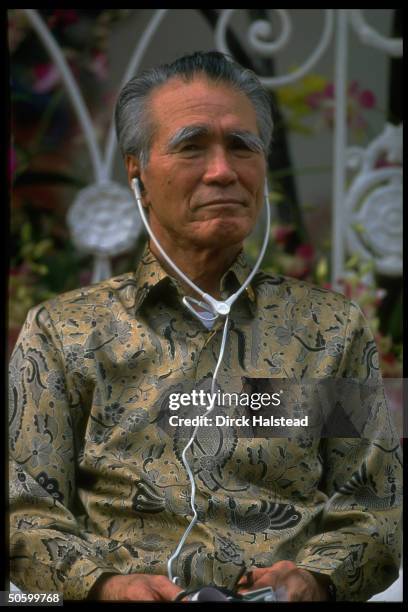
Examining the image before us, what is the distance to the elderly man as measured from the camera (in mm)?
2080

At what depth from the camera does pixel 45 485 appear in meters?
2.12

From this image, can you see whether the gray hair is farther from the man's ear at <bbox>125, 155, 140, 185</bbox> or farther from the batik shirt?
the batik shirt

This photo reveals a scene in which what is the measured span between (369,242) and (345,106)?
426 mm

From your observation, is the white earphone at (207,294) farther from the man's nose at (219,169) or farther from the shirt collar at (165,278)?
the man's nose at (219,169)

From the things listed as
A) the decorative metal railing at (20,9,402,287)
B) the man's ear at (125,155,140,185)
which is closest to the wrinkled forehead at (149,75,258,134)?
the man's ear at (125,155,140,185)

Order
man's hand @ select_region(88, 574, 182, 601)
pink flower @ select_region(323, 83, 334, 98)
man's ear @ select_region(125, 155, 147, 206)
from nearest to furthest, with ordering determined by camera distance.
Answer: man's hand @ select_region(88, 574, 182, 601), man's ear @ select_region(125, 155, 147, 206), pink flower @ select_region(323, 83, 334, 98)

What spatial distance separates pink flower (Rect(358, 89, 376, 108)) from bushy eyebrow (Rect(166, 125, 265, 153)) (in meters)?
1.60

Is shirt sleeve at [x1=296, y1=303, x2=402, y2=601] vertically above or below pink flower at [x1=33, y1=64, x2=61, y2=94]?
below

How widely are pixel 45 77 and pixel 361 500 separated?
2126 mm

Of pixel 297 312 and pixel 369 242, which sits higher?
pixel 369 242

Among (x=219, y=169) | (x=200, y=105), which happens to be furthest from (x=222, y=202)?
(x=200, y=105)

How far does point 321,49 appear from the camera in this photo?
345cm
